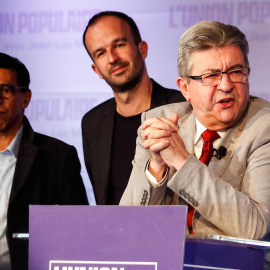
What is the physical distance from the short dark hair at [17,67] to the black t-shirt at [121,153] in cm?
63

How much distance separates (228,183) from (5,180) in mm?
1451

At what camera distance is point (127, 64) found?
2975 millimetres

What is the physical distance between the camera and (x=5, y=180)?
2992mm

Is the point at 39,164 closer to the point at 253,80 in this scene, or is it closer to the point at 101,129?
the point at 101,129

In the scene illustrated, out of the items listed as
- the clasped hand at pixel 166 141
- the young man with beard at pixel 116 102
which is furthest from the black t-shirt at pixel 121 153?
the clasped hand at pixel 166 141

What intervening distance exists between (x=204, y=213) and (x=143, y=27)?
151 cm

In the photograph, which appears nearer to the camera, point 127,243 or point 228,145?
point 127,243

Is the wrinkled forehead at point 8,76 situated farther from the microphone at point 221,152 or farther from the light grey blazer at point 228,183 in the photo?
the microphone at point 221,152

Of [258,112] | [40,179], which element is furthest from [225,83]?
[40,179]

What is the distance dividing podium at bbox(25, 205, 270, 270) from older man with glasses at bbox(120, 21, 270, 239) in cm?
44

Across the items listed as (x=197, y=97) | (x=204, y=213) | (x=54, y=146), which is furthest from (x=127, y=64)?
(x=204, y=213)

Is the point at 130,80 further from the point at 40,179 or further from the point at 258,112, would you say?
the point at 258,112

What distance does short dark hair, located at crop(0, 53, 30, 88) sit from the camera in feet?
10.5

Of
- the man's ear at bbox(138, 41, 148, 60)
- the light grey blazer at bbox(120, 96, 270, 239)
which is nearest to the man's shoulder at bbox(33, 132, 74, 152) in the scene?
the man's ear at bbox(138, 41, 148, 60)
